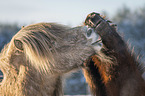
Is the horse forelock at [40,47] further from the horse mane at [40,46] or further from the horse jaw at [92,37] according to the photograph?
the horse jaw at [92,37]

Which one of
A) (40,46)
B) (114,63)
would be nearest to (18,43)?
(40,46)

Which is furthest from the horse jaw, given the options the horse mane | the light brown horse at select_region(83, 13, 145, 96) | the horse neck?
→ the horse neck

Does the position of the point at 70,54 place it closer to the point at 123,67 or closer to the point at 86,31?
the point at 86,31

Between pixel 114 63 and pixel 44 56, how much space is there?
354mm

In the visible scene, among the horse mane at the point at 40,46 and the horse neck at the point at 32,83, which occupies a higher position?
the horse mane at the point at 40,46

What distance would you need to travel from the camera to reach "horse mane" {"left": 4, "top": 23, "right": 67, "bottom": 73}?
36.7 inches

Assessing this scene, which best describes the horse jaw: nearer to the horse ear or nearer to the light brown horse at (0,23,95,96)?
the light brown horse at (0,23,95,96)

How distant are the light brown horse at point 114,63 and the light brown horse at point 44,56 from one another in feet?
0.23

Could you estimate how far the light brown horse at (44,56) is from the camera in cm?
94

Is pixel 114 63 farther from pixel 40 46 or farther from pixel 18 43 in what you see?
pixel 18 43

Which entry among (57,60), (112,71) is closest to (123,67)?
(112,71)

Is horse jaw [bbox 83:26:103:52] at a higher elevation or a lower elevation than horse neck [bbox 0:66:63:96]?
→ higher

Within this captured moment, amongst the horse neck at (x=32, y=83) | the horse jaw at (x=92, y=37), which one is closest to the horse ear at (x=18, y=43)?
the horse neck at (x=32, y=83)

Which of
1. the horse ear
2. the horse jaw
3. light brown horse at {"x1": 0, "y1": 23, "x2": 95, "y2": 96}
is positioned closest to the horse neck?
light brown horse at {"x1": 0, "y1": 23, "x2": 95, "y2": 96}
